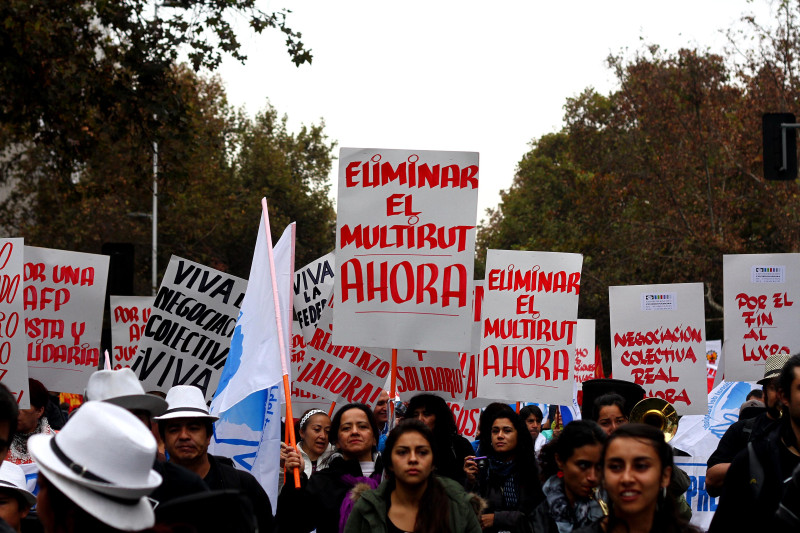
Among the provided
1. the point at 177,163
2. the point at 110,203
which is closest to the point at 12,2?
the point at 177,163

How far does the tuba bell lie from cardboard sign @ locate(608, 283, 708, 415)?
2.20 metres

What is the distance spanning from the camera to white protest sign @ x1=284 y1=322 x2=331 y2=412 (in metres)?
9.83

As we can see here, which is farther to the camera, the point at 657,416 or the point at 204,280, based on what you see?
the point at 204,280

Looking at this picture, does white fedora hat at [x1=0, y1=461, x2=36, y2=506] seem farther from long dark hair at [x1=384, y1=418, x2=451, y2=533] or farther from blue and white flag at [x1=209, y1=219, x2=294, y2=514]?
blue and white flag at [x1=209, y1=219, x2=294, y2=514]

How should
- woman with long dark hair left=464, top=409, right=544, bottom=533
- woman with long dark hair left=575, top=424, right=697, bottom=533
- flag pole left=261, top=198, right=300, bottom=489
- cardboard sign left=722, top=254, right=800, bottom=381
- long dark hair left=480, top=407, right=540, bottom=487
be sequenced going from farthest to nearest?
cardboard sign left=722, top=254, right=800, bottom=381
long dark hair left=480, top=407, right=540, bottom=487
woman with long dark hair left=464, top=409, right=544, bottom=533
flag pole left=261, top=198, right=300, bottom=489
woman with long dark hair left=575, top=424, right=697, bottom=533

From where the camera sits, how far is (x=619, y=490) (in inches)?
154

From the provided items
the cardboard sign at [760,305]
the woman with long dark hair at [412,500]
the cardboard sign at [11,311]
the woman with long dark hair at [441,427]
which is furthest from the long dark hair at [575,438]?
the cardboard sign at [760,305]

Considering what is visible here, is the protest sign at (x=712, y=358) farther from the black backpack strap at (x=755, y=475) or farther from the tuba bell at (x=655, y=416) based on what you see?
the black backpack strap at (x=755, y=475)

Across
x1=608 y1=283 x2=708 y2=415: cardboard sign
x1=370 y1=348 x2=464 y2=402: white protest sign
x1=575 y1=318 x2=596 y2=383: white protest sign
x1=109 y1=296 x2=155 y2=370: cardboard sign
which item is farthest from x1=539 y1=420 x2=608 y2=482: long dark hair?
x1=575 y1=318 x2=596 y2=383: white protest sign

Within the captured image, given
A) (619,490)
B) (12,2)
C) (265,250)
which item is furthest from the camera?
(12,2)

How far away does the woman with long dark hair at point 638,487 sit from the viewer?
387cm

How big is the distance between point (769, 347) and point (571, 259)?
1.96 meters

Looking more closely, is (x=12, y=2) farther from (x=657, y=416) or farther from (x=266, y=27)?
(x=657, y=416)

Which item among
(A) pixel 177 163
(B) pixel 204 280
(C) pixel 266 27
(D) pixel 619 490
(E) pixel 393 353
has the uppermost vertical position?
(C) pixel 266 27
